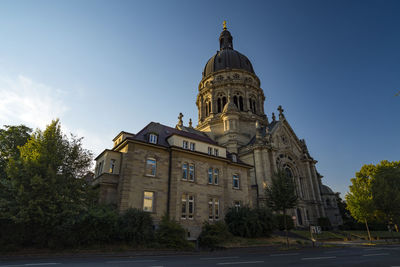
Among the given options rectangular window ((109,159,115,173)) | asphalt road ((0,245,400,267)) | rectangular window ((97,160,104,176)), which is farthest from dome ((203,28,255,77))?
asphalt road ((0,245,400,267))

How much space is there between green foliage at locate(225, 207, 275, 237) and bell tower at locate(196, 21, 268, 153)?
2017cm

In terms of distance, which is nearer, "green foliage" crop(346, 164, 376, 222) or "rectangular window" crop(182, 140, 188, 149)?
"rectangular window" crop(182, 140, 188, 149)

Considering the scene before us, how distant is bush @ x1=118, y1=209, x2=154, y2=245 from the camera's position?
16.3 m

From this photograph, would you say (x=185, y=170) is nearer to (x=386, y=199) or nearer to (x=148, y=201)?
(x=148, y=201)

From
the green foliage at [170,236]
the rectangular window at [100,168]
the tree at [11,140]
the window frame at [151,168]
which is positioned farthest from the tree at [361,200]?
the tree at [11,140]

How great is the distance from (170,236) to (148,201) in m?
4.51

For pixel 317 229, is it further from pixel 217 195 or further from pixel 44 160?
pixel 44 160

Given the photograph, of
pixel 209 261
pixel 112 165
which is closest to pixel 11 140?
pixel 112 165

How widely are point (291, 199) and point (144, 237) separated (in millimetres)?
14343

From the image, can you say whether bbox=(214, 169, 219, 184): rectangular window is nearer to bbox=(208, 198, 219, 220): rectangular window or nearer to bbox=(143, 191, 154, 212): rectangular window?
bbox=(208, 198, 219, 220): rectangular window

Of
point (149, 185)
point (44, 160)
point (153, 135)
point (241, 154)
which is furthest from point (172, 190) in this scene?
point (241, 154)

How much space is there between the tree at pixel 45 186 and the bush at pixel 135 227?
3.07 m

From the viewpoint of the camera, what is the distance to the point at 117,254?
14.3 metres

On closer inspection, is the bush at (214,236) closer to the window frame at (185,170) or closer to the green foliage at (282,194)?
the window frame at (185,170)
